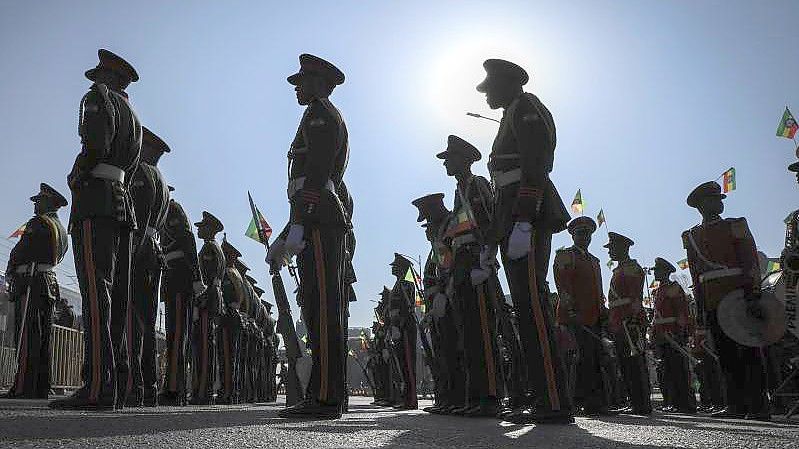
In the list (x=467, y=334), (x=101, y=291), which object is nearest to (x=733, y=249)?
(x=467, y=334)

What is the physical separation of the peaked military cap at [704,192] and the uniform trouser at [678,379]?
348 centimetres

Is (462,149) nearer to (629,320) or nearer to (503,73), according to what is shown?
(503,73)

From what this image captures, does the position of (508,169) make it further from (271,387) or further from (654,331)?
(271,387)

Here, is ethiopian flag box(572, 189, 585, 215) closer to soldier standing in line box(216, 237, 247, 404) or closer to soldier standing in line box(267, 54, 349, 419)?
soldier standing in line box(216, 237, 247, 404)

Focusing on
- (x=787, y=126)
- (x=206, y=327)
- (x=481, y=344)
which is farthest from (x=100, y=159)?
(x=787, y=126)

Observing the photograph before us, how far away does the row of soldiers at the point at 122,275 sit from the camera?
5.09 metres

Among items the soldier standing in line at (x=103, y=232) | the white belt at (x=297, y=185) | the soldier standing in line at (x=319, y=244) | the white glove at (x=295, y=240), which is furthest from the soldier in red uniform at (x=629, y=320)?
the soldier standing in line at (x=103, y=232)

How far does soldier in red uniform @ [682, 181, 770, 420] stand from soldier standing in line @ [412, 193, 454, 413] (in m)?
2.63

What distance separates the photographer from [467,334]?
6.40 meters

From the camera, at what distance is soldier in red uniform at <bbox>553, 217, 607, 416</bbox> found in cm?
754

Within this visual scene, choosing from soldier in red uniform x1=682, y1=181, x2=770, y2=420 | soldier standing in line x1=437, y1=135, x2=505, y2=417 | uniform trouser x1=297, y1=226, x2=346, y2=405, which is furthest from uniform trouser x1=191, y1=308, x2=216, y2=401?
soldier in red uniform x1=682, y1=181, x2=770, y2=420

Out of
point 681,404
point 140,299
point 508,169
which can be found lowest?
point 681,404

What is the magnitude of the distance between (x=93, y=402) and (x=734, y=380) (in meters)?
5.68

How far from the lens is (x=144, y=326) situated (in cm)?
733
